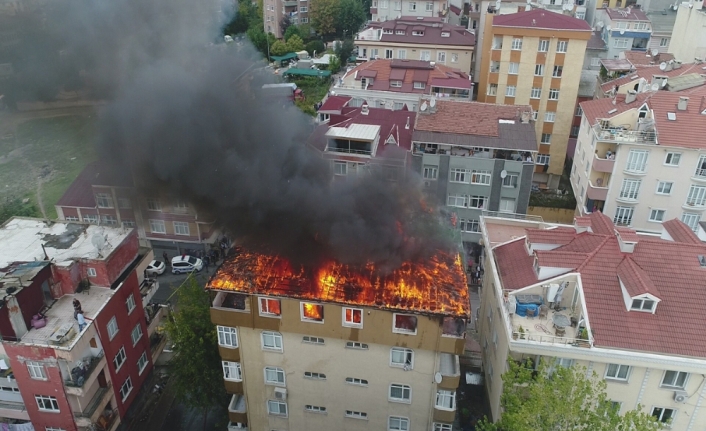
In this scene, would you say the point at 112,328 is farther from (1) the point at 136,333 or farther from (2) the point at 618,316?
(2) the point at 618,316

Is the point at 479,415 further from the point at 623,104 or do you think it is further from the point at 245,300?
the point at 623,104

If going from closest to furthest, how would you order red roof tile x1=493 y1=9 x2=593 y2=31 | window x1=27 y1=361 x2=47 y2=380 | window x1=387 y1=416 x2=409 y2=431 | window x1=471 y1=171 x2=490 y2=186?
window x1=27 y1=361 x2=47 y2=380 < window x1=387 y1=416 x2=409 y2=431 < window x1=471 y1=171 x2=490 y2=186 < red roof tile x1=493 y1=9 x2=593 y2=31

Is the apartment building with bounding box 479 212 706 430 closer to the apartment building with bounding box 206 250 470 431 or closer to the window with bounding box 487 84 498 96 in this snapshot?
the apartment building with bounding box 206 250 470 431

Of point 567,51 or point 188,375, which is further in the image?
point 567,51

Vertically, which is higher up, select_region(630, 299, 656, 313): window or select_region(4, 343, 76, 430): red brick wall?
select_region(630, 299, 656, 313): window

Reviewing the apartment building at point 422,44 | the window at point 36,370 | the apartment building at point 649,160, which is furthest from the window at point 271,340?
the apartment building at point 422,44

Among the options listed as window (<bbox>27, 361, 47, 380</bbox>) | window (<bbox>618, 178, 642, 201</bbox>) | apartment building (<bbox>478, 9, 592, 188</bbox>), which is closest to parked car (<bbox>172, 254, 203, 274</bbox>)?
window (<bbox>27, 361, 47, 380</bbox>)

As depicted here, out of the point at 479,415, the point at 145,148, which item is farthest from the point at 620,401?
the point at 145,148
